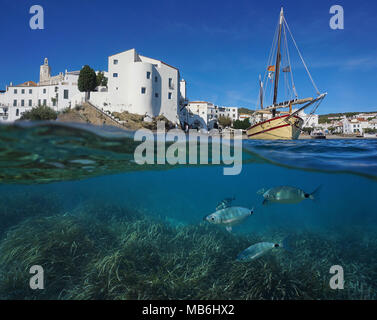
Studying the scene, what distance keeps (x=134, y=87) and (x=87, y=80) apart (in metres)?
9.86

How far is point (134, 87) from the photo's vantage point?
47.7m

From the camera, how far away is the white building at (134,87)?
4759cm

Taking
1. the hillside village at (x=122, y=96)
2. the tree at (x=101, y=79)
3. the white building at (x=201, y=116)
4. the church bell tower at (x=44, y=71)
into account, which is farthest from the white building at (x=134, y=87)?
the church bell tower at (x=44, y=71)

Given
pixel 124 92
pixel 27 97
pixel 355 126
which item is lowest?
pixel 355 126

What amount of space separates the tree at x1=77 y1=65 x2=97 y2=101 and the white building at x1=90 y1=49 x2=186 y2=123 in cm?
135

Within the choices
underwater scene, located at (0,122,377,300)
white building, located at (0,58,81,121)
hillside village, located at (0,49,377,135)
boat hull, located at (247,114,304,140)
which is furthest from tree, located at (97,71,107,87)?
underwater scene, located at (0,122,377,300)

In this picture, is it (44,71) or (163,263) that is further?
(44,71)

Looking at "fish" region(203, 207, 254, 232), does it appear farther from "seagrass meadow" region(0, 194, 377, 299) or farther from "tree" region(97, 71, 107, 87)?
"tree" region(97, 71, 107, 87)

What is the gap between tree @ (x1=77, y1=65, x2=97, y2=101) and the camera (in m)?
47.1

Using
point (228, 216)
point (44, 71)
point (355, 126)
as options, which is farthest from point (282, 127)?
point (355, 126)

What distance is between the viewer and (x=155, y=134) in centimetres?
821

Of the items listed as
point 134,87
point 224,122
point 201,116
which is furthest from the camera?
point 224,122

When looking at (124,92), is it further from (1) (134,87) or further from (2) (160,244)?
(2) (160,244)
